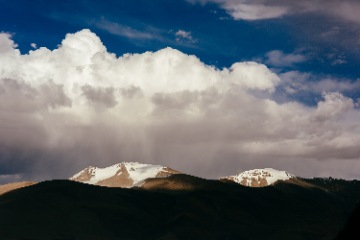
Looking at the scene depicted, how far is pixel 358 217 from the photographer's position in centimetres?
11394

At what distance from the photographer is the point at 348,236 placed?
109500mm

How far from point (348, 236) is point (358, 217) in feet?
20.8
